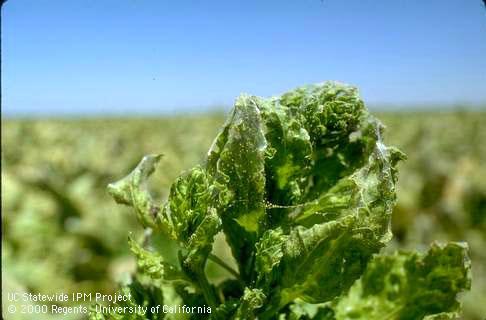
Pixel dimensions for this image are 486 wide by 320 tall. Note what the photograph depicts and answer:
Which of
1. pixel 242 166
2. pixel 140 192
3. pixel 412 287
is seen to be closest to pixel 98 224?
pixel 140 192

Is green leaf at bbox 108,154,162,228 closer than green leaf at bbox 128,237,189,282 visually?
No

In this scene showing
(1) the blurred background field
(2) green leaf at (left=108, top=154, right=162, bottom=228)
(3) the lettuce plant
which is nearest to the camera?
(3) the lettuce plant

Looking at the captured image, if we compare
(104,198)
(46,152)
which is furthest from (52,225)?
(46,152)

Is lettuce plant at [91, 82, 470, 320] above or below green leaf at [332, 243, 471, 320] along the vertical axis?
above

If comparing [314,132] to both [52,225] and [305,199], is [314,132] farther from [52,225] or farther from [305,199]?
[52,225]

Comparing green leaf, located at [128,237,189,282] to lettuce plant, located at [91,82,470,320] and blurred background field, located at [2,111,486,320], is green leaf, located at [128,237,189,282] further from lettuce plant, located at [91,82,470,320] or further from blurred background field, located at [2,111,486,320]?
blurred background field, located at [2,111,486,320]

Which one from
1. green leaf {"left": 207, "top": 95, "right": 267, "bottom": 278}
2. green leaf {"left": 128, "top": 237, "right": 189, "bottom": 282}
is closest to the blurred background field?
green leaf {"left": 128, "top": 237, "right": 189, "bottom": 282}

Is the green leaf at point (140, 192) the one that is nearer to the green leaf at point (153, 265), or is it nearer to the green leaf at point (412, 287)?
the green leaf at point (153, 265)

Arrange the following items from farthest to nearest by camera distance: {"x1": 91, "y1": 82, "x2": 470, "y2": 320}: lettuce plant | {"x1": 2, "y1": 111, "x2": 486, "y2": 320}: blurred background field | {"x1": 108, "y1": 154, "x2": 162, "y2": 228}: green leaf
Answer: {"x1": 2, "y1": 111, "x2": 486, "y2": 320}: blurred background field < {"x1": 108, "y1": 154, "x2": 162, "y2": 228}: green leaf < {"x1": 91, "y1": 82, "x2": 470, "y2": 320}: lettuce plant

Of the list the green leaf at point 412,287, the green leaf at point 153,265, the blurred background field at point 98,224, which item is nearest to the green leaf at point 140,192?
the green leaf at point 153,265
